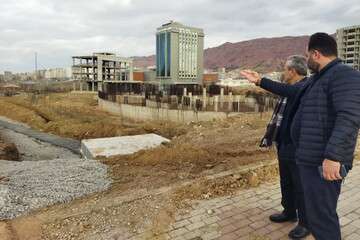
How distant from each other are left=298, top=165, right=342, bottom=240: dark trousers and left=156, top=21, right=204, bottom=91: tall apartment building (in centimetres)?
5624

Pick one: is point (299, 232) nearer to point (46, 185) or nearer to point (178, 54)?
point (46, 185)

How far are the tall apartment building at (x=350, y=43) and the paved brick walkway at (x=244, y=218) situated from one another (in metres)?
65.6

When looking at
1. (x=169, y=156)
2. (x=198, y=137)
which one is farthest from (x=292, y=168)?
(x=198, y=137)

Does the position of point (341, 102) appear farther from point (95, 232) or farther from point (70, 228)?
point (70, 228)

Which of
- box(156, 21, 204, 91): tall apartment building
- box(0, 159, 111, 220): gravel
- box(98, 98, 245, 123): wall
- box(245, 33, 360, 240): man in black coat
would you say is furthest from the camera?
box(156, 21, 204, 91): tall apartment building

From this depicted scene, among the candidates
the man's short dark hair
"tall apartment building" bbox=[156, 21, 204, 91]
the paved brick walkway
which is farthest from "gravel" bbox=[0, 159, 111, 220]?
"tall apartment building" bbox=[156, 21, 204, 91]

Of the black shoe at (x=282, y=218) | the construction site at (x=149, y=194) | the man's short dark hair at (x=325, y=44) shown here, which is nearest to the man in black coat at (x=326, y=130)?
the man's short dark hair at (x=325, y=44)

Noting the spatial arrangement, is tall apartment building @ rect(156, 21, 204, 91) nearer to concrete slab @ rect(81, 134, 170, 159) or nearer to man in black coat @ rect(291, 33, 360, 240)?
concrete slab @ rect(81, 134, 170, 159)

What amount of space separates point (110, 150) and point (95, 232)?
5629 millimetres

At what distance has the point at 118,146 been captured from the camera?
9.39 meters

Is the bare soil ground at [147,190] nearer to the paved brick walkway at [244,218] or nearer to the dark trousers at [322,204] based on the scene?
the paved brick walkway at [244,218]

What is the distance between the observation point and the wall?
22.8 meters

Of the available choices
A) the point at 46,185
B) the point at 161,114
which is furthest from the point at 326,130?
the point at 161,114

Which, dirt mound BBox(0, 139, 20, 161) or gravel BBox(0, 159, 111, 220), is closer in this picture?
gravel BBox(0, 159, 111, 220)
